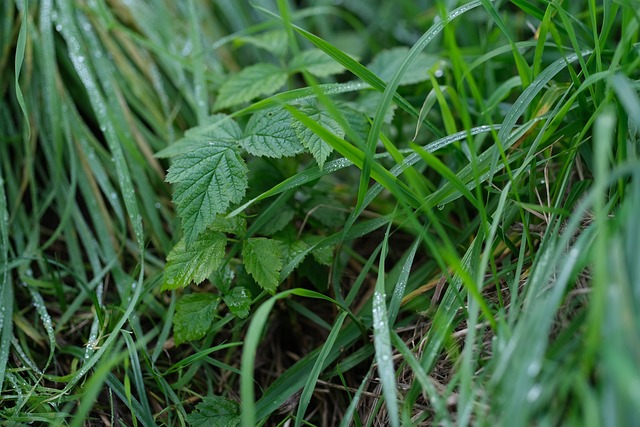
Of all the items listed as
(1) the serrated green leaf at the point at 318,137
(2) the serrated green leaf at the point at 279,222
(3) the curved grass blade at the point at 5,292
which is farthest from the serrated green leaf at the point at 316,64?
(3) the curved grass blade at the point at 5,292

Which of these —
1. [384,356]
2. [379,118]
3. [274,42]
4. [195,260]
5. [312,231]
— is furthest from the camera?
[274,42]

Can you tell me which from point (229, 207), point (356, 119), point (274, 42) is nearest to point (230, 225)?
point (229, 207)

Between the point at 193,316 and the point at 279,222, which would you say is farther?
the point at 279,222

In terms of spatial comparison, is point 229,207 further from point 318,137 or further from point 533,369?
point 533,369

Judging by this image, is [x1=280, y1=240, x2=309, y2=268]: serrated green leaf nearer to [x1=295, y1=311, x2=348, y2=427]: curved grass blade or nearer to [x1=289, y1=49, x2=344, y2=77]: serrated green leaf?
[x1=295, y1=311, x2=348, y2=427]: curved grass blade

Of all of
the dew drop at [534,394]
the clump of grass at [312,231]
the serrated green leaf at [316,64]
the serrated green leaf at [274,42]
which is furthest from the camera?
the serrated green leaf at [274,42]

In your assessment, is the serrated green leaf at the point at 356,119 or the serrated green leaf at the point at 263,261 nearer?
the serrated green leaf at the point at 263,261

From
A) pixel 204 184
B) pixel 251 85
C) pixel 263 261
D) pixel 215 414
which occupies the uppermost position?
pixel 251 85

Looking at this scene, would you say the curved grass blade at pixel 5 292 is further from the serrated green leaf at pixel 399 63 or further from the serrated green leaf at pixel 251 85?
the serrated green leaf at pixel 399 63

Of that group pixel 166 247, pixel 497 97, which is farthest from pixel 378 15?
pixel 166 247
